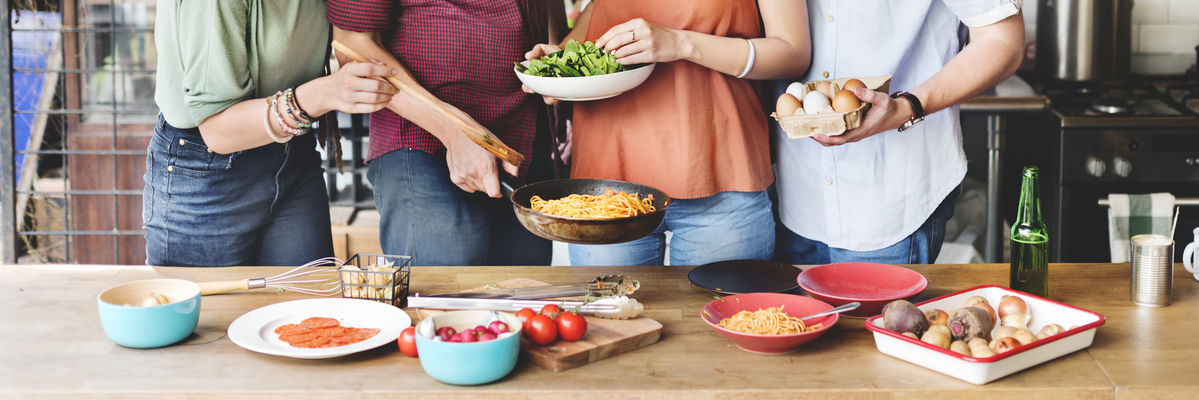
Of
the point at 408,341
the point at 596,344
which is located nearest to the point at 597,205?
the point at 596,344

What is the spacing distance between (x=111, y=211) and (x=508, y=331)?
330cm

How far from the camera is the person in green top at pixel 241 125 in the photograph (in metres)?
2.14

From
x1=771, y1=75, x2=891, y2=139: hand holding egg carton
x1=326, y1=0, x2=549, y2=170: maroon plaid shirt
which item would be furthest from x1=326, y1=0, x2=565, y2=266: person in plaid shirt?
x1=771, y1=75, x2=891, y2=139: hand holding egg carton

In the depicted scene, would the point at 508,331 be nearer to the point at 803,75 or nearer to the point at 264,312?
the point at 264,312

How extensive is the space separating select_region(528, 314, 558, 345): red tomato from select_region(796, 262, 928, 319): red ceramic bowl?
1.70ft

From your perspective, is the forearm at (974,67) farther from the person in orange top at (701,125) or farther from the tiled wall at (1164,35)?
the tiled wall at (1164,35)

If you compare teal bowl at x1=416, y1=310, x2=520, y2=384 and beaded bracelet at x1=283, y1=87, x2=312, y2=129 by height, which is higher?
beaded bracelet at x1=283, y1=87, x2=312, y2=129

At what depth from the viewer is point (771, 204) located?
2.42m

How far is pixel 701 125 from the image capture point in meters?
2.27

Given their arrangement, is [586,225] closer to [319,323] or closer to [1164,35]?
[319,323]

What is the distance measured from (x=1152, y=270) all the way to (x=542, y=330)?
44.9 inches

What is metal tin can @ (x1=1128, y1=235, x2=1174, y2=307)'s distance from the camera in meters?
1.84

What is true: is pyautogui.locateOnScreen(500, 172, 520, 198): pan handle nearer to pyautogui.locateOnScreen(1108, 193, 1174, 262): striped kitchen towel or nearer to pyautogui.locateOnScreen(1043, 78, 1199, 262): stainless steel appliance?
pyautogui.locateOnScreen(1043, 78, 1199, 262): stainless steel appliance

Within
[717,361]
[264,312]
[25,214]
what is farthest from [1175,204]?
[25,214]
